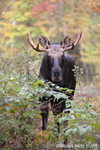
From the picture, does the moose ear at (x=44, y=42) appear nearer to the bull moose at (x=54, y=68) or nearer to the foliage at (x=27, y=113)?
the bull moose at (x=54, y=68)

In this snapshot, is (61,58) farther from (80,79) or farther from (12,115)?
(12,115)

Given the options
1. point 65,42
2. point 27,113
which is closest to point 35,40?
point 65,42

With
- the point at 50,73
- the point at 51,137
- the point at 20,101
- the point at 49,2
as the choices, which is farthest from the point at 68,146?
the point at 49,2

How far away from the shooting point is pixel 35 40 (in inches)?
812

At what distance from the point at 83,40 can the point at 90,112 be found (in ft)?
74.3

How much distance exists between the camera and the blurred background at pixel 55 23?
22656 mm

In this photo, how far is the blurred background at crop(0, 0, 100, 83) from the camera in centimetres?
2266

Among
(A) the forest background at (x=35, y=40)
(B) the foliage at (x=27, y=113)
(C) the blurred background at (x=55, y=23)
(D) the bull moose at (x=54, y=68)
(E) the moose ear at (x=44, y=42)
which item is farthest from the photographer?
(C) the blurred background at (x=55, y=23)

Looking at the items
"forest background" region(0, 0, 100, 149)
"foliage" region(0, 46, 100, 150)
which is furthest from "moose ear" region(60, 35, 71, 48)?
"foliage" region(0, 46, 100, 150)

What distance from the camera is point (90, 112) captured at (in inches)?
166

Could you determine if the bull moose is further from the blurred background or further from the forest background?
the blurred background

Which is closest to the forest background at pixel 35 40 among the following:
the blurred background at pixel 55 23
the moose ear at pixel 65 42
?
the blurred background at pixel 55 23

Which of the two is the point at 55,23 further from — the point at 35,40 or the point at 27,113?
the point at 27,113

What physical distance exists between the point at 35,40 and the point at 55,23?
21.5 feet
